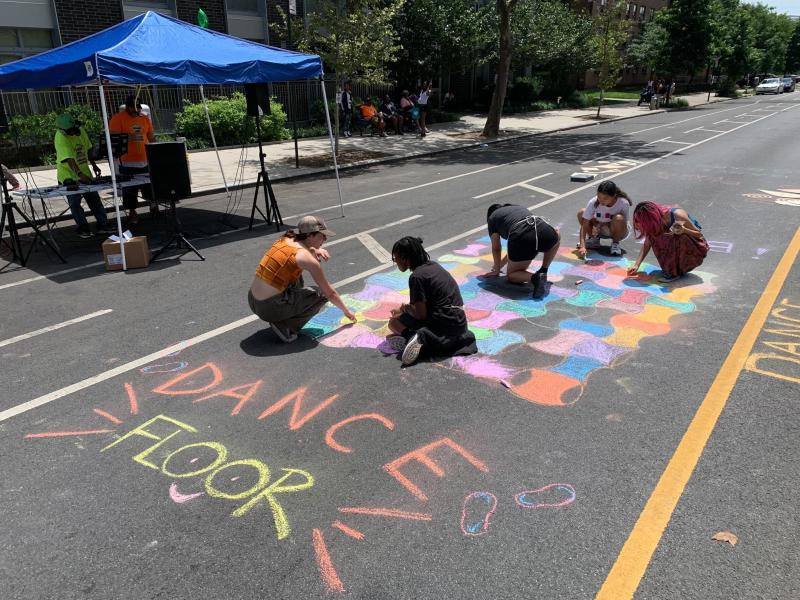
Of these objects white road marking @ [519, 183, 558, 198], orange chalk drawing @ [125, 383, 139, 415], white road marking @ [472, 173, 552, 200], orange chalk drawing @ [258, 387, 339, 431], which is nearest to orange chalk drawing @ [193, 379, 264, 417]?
orange chalk drawing @ [258, 387, 339, 431]

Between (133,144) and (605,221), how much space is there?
7.87 m

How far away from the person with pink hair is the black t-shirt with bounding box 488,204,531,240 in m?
1.48

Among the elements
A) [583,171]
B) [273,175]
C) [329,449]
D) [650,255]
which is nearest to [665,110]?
[583,171]

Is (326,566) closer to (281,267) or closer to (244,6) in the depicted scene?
(281,267)

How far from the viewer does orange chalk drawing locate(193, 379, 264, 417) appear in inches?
178

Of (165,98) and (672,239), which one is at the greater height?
(165,98)

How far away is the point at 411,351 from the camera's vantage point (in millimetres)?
4953

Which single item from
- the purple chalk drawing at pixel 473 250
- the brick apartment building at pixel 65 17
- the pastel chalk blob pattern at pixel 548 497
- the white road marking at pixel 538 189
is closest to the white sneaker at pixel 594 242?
the purple chalk drawing at pixel 473 250

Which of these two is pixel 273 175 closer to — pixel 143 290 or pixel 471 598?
pixel 143 290

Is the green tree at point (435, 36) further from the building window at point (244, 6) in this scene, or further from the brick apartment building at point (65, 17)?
the brick apartment building at point (65, 17)

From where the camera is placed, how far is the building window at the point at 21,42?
16875 mm

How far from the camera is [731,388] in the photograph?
4574mm

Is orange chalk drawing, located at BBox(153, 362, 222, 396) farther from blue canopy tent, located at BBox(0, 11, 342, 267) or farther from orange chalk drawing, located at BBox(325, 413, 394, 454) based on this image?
blue canopy tent, located at BBox(0, 11, 342, 267)

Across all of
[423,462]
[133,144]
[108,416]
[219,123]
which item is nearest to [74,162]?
[133,144]
